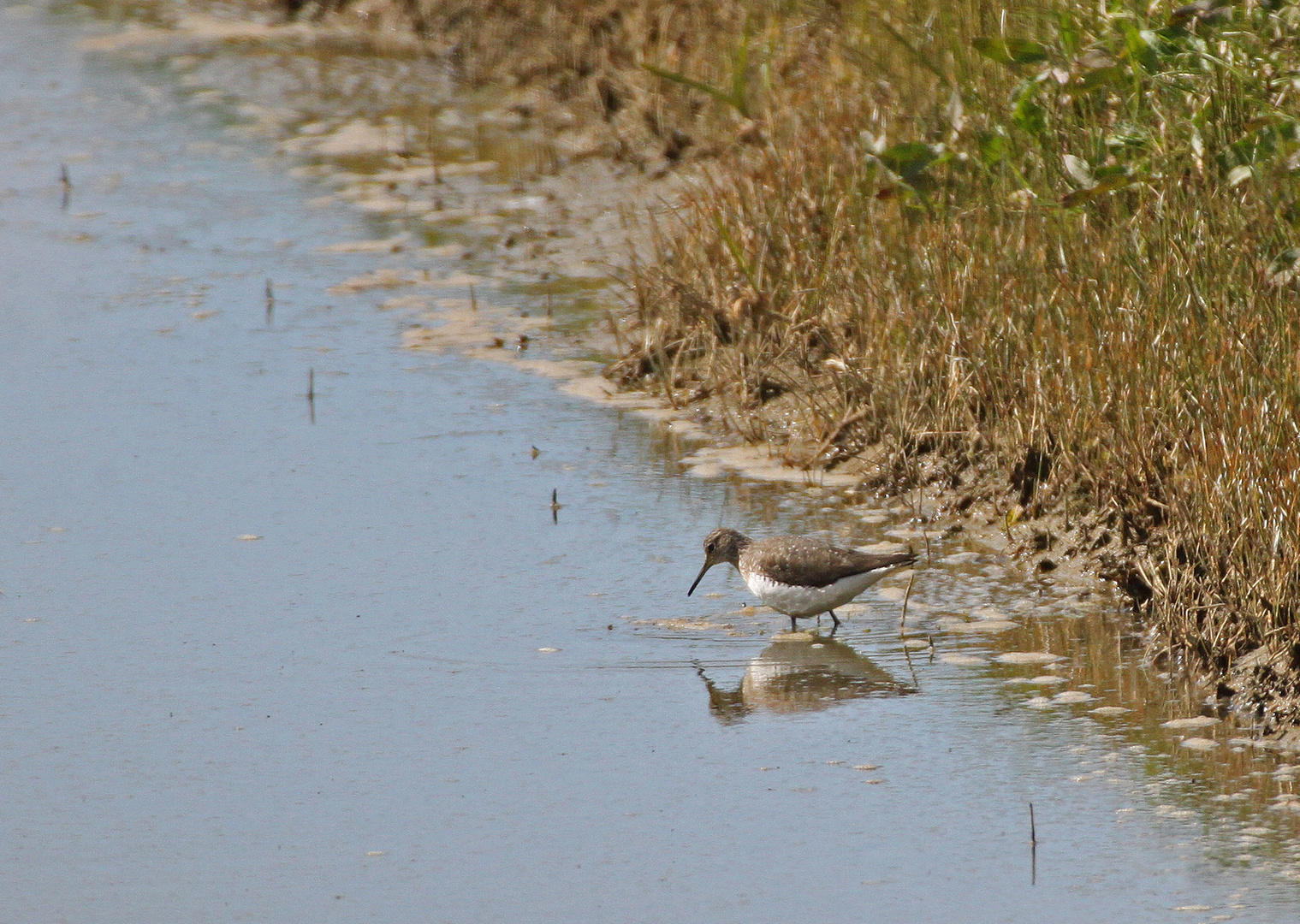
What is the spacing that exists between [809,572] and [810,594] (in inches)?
3.2

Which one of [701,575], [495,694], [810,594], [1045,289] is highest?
[1045,289]

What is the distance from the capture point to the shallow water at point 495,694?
4.98 meters

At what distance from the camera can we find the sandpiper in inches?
260

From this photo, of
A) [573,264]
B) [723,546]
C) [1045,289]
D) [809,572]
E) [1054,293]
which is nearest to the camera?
[809,572]

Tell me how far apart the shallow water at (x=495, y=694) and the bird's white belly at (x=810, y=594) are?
0.45 feet

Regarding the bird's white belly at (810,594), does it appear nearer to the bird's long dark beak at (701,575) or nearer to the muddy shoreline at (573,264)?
the bird's long dark beak at (701,575)

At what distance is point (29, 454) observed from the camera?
8.61 meters

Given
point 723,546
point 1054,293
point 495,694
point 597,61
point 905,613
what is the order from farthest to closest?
point 597,61
point 1054,293
point 723,546
point 905,613
point 495,694

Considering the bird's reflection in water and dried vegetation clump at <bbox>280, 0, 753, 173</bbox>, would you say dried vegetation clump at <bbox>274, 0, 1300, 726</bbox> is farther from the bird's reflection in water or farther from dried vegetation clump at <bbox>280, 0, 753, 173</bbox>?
dried vegetation clump at <bbox>280, 0, 753, 173</bbox>

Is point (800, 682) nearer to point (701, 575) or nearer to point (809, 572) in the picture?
point (809, 572)

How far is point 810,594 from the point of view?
6.60 metres

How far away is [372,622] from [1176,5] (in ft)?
14.0

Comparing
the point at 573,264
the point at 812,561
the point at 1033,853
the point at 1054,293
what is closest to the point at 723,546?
the point at 812,561

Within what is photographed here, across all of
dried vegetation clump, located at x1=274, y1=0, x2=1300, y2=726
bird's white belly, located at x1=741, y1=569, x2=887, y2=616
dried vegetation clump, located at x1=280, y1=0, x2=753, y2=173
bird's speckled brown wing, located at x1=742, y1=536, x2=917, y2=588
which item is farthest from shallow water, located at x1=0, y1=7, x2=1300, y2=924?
dried vegetation clump, located at x1=280, y1=0, x2=753, y2=173
